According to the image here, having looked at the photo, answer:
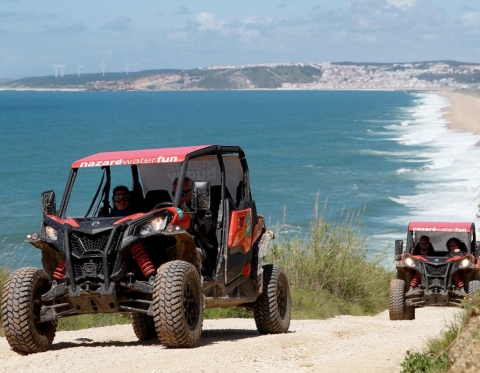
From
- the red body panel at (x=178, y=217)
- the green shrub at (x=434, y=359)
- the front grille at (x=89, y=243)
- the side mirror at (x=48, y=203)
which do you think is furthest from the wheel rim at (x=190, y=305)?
the green shrub at (x=434, y=359)

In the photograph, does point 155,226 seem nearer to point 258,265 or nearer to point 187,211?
point 187,211

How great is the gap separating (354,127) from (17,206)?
77.5 meters

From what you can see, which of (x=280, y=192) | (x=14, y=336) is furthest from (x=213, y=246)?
(x=280, y=192)

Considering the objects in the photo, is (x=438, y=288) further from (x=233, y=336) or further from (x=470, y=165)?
(x=470, y=165)

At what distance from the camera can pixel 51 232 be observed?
9555mm

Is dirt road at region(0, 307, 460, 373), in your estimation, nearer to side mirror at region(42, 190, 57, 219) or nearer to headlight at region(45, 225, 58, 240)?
headlight at region(45, 225, 58, 240)

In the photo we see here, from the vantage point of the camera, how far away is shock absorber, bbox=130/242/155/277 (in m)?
9.52

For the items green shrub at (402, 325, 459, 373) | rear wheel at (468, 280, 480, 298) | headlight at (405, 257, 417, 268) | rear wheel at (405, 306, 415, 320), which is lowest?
rear wheel at (405, 306, 415, 320)

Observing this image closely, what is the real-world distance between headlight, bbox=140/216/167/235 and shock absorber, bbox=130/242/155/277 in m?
0.16

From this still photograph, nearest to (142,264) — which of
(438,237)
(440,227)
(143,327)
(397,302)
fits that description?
(143,327)

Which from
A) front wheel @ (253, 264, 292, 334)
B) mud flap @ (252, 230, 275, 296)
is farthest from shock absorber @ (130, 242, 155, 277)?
front wheel @ (253, 264, 292, 334)

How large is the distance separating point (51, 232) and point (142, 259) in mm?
882

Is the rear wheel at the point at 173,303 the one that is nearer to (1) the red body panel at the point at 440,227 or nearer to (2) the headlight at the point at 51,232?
(2) the headlight at the point at 51,232

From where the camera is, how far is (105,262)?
30.1 feet
